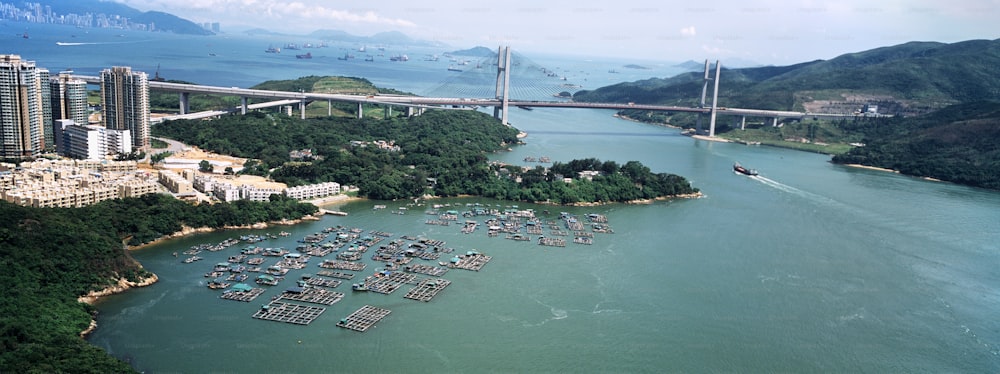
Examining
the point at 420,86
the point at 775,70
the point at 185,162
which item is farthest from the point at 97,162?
the point at 775,70

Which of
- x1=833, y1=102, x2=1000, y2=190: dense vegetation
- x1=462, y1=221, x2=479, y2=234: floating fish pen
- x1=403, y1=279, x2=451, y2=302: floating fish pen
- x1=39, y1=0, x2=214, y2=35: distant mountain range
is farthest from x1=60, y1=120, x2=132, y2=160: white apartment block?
x1=39, y1=0, x2=214, y2=35: distant mountain range

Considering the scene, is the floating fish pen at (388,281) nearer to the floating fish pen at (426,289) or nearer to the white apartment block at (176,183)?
the floating fish pen at (426,289)

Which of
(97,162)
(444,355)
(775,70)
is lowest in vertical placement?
(444,355)

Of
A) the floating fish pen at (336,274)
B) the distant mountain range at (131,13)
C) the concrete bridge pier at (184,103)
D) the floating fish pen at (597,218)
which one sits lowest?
the floating fish pen at (336,274)

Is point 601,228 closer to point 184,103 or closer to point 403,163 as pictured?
point 403,163

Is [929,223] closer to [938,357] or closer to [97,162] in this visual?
[938,357]

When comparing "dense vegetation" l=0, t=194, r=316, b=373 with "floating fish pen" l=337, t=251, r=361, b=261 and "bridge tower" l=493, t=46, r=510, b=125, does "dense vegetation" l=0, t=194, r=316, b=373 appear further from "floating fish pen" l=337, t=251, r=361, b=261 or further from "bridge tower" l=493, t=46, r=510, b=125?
"bridge tower" l=493, t=46, r=510, b=125

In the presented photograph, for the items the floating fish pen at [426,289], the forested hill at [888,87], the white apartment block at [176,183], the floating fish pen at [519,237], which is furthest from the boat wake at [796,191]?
the forested hill at [888,87]

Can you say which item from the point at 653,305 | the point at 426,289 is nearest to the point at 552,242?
the point at 653,305
